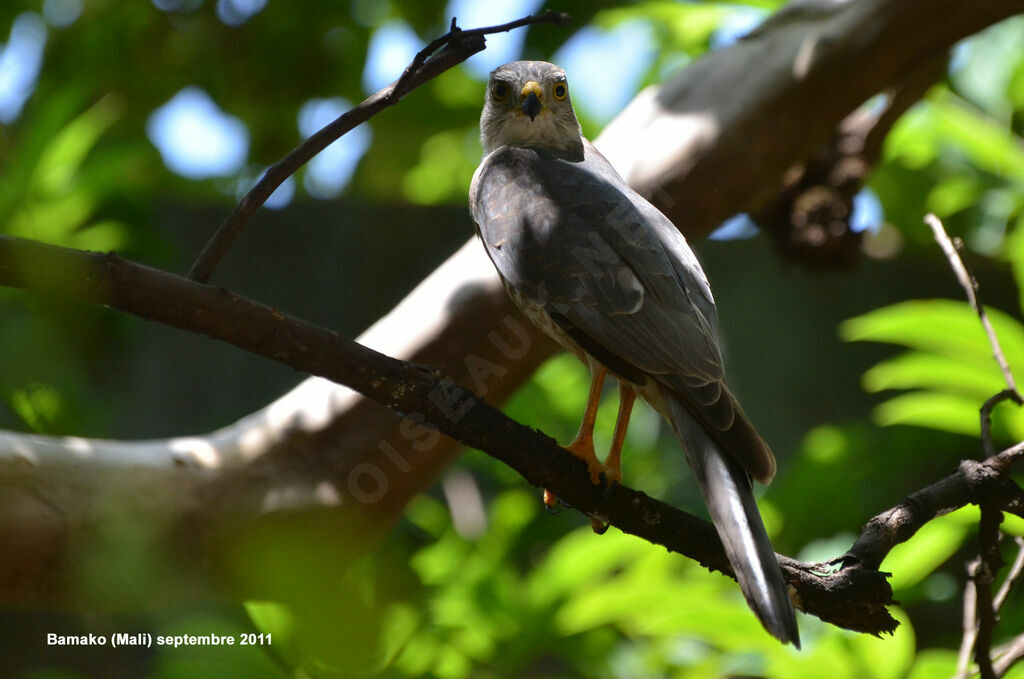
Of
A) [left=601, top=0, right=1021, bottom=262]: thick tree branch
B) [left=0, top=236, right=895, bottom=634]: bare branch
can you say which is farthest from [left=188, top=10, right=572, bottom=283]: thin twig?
[left=601, top=0, right=1021, bottom=262]: thick tree branch

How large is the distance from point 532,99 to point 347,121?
41.3 inches

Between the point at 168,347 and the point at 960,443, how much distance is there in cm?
407

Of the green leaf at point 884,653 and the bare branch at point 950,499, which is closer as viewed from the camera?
the bare branch at point 950,499

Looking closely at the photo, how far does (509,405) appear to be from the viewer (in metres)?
3.51

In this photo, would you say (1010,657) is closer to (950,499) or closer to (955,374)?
(950,499)

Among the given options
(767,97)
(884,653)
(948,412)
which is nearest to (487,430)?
(884,653)

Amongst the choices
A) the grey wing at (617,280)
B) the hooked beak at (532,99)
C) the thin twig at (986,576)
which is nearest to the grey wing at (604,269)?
the grey wing at (617,280)

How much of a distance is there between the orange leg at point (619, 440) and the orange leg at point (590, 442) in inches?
1.0

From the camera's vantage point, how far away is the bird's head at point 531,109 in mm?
2582

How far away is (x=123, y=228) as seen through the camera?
11.7 ft

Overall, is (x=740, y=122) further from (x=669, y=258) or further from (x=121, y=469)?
(x=121, y=469)

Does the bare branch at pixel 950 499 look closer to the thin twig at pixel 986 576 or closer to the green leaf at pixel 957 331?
the thin twig at pixel 986 576

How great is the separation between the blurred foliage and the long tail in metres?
0.52

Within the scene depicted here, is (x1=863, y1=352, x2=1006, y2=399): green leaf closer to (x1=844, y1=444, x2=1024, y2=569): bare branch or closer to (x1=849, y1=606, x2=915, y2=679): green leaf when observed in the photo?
(x1=849, y1=606, x2=915, y2=679): green leaf
